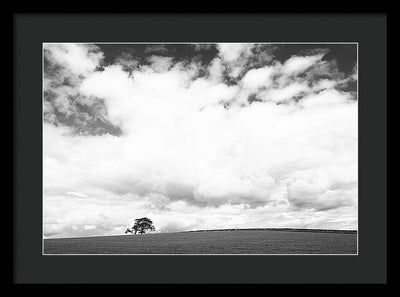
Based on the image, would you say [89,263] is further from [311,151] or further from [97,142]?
[311,151]

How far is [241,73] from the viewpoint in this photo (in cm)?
480

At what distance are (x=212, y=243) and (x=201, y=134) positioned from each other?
4942 millimetres

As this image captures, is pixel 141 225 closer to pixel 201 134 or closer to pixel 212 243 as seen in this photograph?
pixel 201 134

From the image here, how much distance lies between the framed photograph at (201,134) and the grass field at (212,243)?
5.69 feet

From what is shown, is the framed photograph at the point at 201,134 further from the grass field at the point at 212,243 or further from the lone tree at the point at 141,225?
the grass field at the point at 212,243

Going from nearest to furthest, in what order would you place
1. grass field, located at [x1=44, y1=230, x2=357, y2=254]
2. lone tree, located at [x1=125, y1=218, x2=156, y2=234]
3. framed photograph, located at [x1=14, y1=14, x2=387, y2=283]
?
1. framed photograph, located at [x1=14, y1=14, x2=387, y2=283]
2. lone tree, located at [x1=125, y1=218, x2=156, y2=234]
3. grass field, located at [x1=44, y1=230, x2=357, y2=254]

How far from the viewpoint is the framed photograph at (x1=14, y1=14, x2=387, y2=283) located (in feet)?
12.0

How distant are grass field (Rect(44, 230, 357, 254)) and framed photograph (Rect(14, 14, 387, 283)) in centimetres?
173

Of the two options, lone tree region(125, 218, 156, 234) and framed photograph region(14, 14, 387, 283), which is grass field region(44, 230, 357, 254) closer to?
lone tree region(125, 218, 156, 234)

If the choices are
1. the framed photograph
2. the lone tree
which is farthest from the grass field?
the framed photograph

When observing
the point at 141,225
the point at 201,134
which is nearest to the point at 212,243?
the point at 141,225

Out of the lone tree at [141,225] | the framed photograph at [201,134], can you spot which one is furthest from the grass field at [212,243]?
the framed photograph at [201,134]
